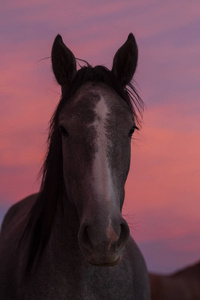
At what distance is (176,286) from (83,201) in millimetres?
10476

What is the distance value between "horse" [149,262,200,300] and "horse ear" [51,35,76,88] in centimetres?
970

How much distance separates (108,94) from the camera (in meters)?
4.68

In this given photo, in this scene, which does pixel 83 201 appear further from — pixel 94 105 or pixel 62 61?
pixel 62 61

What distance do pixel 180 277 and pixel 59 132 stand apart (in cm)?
1060

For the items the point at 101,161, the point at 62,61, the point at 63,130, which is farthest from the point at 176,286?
the point at 101,161

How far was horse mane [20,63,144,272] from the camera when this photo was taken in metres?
4.85

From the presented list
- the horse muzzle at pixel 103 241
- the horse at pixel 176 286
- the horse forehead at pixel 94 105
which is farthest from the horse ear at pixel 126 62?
the horse at pixel 176 286

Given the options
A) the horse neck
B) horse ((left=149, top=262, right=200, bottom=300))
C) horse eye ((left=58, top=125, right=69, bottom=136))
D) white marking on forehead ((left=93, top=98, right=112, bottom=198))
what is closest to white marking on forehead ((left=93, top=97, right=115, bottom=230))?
white marking on forehead ((left=93, top=98, right=112, bottom=198))

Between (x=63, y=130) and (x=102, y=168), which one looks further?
(x=63, y=130)

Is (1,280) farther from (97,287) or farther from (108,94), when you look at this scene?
(108,94)

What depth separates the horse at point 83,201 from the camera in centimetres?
398

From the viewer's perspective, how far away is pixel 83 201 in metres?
4.18

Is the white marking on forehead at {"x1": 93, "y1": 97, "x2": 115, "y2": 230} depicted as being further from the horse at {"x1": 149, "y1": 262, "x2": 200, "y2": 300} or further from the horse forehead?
the horse at {"x1": 149, "y1": 262, "x2": 200, "y2": 300}

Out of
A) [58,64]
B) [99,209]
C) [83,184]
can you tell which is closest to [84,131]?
[83,184]
